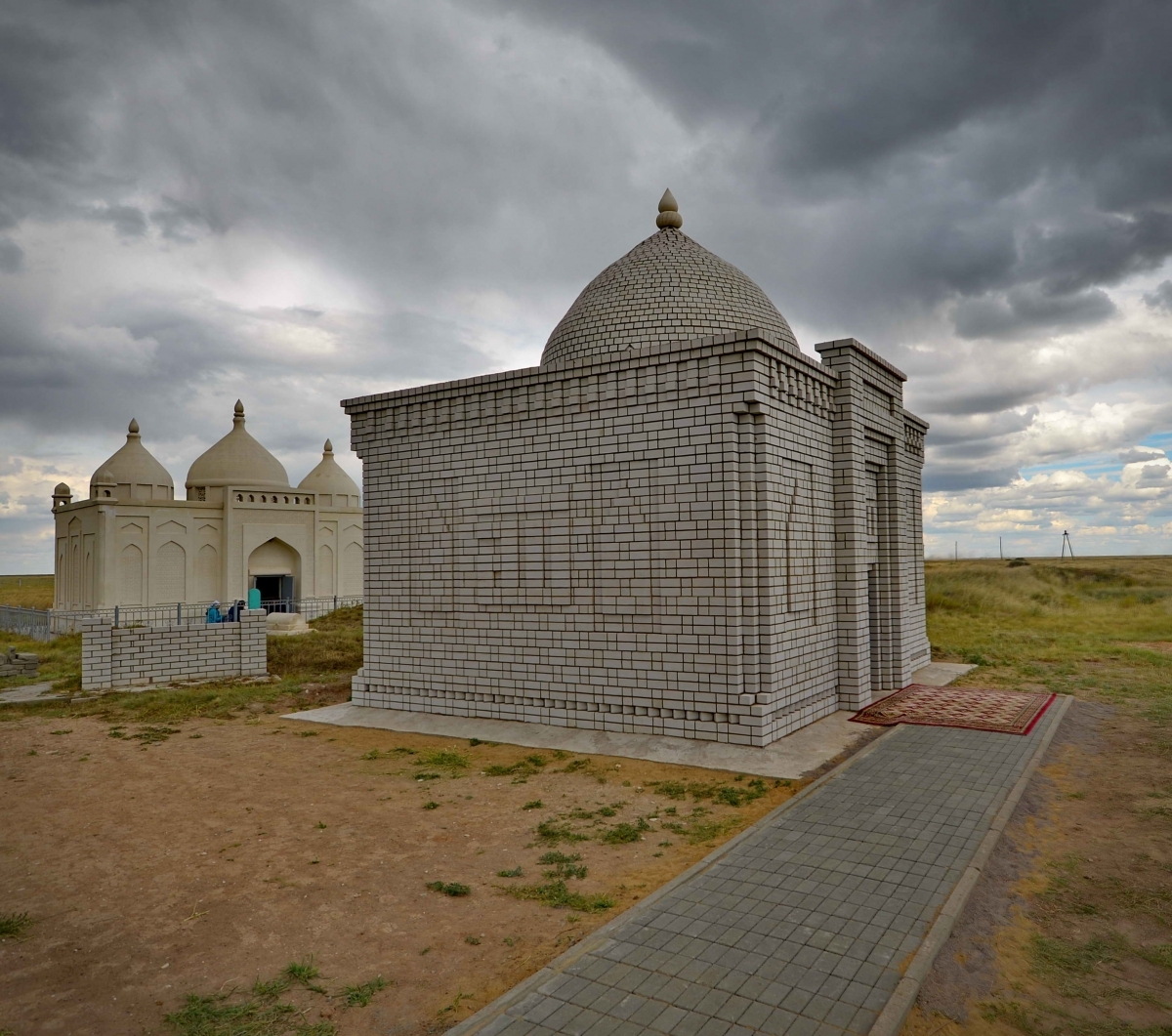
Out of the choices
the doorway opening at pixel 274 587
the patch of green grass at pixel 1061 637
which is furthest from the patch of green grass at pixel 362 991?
the doorway opening at pixel 274 587

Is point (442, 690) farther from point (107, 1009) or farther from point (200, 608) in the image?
point (200, 608)

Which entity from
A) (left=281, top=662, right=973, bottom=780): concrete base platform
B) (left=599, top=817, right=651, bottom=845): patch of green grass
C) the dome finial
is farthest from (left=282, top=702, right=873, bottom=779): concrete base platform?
the dome finial

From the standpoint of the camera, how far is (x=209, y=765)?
384 inches

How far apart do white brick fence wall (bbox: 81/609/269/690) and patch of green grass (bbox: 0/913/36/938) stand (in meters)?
11.3

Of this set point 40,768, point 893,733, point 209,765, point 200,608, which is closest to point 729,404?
point 893,733

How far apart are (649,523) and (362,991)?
7122 mm

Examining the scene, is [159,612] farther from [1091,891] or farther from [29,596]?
[29,596]

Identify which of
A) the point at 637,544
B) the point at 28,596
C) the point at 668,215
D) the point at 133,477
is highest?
the point at 668,215

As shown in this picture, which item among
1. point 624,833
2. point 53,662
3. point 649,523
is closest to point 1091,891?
point 624,833

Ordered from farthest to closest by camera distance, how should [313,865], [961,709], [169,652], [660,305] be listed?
1. [169,652]
2. [660,305]
3. [961,709]
4. [313,865]

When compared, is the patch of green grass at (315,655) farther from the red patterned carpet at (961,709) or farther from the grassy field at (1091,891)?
the grassy field at (1091,891)

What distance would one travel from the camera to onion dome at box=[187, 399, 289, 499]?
34.9m

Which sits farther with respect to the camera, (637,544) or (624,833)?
(637,544)

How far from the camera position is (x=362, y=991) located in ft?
14.4
